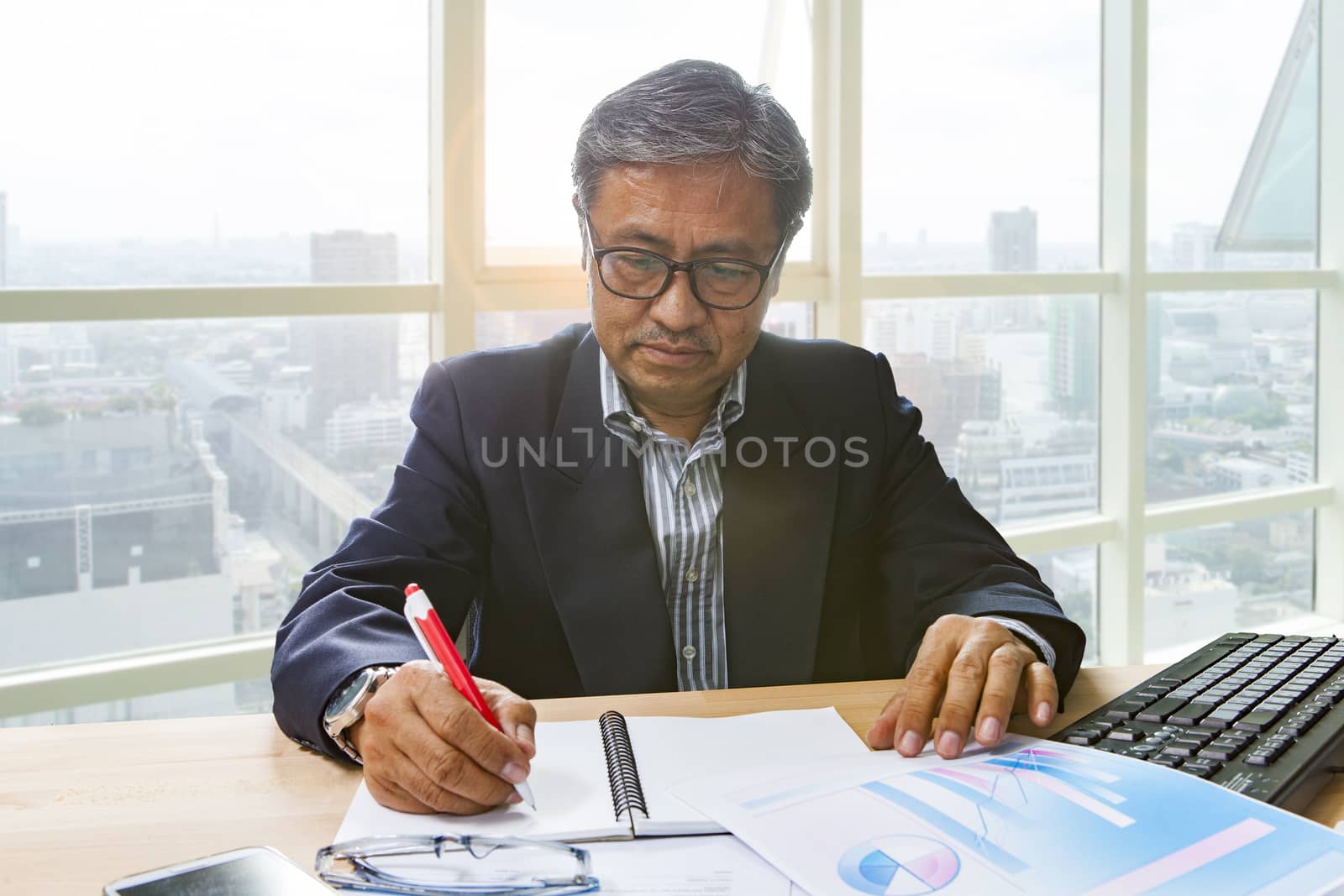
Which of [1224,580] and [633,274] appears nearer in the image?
[633,274]

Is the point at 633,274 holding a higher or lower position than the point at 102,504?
higher

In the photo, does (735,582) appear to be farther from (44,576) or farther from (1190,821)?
(44,576)

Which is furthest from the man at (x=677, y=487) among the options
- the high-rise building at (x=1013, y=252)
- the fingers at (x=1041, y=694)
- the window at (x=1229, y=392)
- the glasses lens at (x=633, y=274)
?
the window at (x=1229, y=392)

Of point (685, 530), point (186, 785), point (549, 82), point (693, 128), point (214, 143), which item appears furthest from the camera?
point (549, 82)

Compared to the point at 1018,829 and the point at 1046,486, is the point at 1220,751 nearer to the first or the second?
the point at 1018,829

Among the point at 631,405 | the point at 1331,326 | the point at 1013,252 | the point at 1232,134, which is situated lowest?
the point at 631,405

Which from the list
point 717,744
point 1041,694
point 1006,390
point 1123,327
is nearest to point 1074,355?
point 1123,327

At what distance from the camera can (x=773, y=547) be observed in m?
1.48

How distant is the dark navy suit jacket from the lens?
4.55ft

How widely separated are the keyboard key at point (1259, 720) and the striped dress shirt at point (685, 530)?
650mm

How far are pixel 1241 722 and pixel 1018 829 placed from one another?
32 centimetres

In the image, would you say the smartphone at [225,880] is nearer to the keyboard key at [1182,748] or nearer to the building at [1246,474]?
the keyboard key at [1182,748]

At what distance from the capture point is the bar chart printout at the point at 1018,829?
27.5 inches

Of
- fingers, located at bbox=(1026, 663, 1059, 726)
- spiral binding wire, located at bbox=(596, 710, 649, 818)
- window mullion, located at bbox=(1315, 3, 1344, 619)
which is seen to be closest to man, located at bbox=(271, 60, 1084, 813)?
fingers, located at bbox=(1026, 663, 1059, 726)
